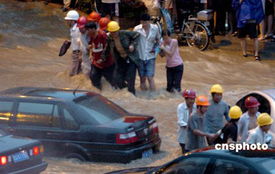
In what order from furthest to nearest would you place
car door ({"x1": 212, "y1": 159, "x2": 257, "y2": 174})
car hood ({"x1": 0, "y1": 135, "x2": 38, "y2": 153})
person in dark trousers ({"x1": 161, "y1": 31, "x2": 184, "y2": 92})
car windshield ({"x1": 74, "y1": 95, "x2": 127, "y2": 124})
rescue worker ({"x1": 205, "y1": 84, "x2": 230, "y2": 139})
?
person in dark trousers ({"x1": 161, "y1": 31, "x2": 184, "y2": 92}) → car windshield ({"x1": 74, "y1": 95, "x2": 127, "y2": 124}) → rescue worker ({"x1": 205, "y1": 84, "x2": 230, "y2": 139}) → car hood ({"x1": 0, "y1": 135, "x2": 38, "y2": 153}) → car door ({"x1": 212, "y1": 159, "x2": 257, "y2": 174})

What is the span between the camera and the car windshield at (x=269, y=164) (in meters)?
6.34

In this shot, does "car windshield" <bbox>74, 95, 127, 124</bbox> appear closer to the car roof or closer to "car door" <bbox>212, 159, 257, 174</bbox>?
the car roof

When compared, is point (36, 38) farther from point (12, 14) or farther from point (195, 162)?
point (195, 162)

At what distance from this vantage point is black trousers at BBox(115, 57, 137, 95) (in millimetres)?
14945

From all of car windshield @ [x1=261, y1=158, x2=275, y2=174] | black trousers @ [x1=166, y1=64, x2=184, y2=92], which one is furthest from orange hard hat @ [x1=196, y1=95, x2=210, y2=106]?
black trousers @ [x1=166, y1=64, x2=184, y2=92]

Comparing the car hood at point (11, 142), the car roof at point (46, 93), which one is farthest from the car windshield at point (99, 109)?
the car hood at point (11, 142)

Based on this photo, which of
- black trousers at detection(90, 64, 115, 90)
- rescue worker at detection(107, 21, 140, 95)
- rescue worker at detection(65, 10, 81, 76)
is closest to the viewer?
rescue worker at detection(107, 21, 140, 95)

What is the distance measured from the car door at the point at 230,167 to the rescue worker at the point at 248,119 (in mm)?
2718

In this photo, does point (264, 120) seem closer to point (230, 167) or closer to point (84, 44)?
point (230, 167)

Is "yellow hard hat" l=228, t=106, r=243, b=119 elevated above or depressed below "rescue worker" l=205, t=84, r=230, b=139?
above

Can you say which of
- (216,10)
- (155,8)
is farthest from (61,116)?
(216,10)

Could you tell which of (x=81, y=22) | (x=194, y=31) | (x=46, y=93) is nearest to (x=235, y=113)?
(x=46, y=93)

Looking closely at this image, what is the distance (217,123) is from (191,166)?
351 cm

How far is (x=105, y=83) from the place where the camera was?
51.1 ft
